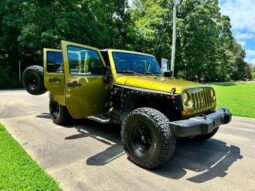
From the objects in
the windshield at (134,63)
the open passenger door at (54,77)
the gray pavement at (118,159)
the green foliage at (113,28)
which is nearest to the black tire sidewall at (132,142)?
the gray pavement at (118,159)

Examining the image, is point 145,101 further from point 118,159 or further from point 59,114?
point 59,114

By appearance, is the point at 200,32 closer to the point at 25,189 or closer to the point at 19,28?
the point at 19,28

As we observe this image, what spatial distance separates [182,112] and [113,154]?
1.47 meters

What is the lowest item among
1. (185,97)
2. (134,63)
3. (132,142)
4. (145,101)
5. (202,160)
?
(202,160)

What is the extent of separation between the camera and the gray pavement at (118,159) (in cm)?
369

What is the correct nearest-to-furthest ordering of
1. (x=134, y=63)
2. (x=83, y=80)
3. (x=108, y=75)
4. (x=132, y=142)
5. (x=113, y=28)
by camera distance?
1. (x=132, y=142)
2. (x=83, y=80)
3. (x=108, y=75)
4. (x=134, y=63)
5. (x=113, y=28)

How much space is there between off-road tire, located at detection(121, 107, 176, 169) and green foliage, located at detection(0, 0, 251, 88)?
547 inches

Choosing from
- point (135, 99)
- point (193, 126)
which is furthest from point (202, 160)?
point (135, 99)

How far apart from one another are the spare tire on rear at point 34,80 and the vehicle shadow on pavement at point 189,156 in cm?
152

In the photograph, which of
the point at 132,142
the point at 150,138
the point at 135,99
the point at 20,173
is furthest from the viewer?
the point at 135,99

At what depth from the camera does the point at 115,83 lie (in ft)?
16.8

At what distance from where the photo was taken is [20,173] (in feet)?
12.3

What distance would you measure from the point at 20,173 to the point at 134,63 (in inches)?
123

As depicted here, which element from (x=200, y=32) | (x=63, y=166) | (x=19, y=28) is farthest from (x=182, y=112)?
(x=200, y=32)
